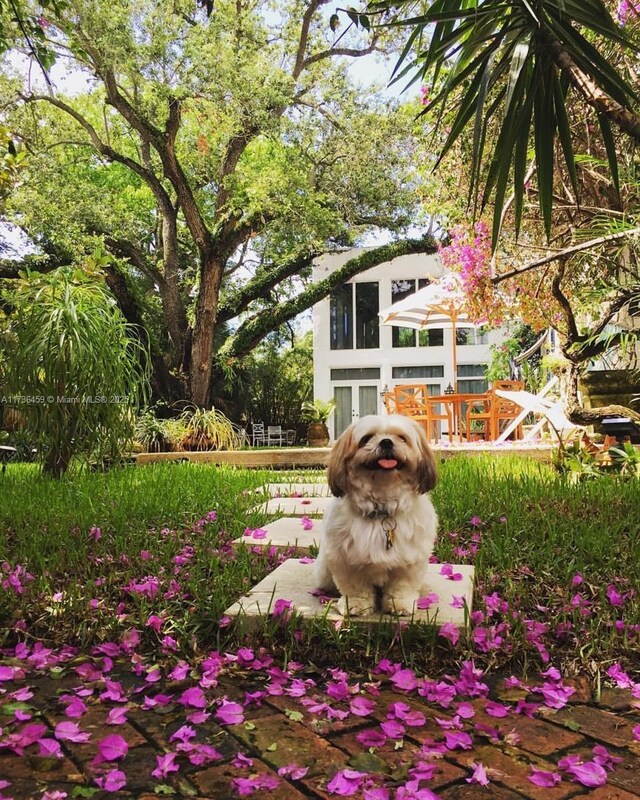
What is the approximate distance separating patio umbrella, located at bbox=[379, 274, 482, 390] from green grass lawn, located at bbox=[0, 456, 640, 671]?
12.4 ft

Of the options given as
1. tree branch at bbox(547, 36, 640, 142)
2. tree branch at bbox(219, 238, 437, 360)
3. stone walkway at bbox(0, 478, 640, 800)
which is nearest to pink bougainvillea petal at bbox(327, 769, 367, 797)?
stone walkway at bbox(0, 478, 640, 800)

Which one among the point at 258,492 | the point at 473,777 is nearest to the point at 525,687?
the point at 473,777

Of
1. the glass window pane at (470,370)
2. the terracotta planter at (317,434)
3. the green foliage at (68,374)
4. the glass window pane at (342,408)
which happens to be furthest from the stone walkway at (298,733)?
the glass window pane at (470,370)

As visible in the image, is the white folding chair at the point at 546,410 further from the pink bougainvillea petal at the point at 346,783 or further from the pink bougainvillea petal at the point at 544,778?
the pink bougainvillea petal at the point at 346,783

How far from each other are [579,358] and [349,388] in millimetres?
14055

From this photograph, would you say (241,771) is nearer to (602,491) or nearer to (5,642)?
(5,642)

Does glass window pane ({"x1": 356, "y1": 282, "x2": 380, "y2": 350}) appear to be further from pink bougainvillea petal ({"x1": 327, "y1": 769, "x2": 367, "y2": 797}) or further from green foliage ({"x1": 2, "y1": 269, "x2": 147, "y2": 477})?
pink bougainvillea petal ({"x1": 327, "y1": 769, "x2": 367, "y2": 797})

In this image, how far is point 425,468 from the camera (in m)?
2.33

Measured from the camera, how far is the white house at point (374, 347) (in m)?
19.4

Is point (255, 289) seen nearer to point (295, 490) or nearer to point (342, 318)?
point (342, 318)

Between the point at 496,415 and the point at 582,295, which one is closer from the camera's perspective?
the point at 582,295

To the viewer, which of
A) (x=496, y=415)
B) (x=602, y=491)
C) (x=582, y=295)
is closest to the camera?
(x=602, y=491)

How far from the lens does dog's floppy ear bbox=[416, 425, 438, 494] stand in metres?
2.32

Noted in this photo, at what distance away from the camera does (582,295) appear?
6.50m
